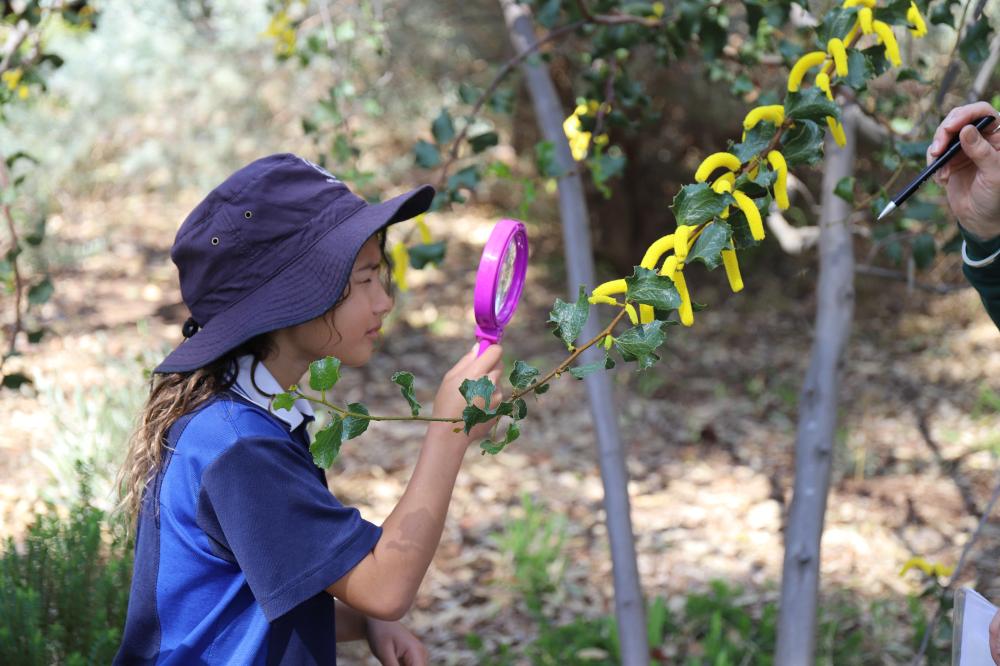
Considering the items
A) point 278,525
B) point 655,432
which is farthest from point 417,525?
point 655,432

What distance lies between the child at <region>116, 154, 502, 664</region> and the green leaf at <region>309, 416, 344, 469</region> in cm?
18

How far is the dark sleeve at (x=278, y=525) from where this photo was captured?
1.15 metres

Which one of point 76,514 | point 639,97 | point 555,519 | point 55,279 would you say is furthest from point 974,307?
point 55,279

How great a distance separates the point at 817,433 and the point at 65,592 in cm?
156

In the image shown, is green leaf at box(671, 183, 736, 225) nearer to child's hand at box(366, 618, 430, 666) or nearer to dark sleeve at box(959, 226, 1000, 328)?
dark sleeve at box(959, 226, 1000, 328)

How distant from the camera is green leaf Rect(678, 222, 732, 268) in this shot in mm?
1063

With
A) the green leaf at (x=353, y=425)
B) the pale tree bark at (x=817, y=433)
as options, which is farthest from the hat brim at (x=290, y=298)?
the pale tree bark at (x=817, y=433)

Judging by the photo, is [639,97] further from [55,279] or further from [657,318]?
[55,279]

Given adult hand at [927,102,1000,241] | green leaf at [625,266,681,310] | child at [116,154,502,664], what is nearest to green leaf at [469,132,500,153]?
child at [116,154,502,664]

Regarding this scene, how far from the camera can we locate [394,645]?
1.58 metres

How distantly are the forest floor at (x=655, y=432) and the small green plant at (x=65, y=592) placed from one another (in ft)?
1.15

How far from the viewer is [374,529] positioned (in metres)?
1.21

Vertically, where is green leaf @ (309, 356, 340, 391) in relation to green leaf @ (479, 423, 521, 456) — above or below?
above

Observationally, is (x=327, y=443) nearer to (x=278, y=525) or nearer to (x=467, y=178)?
(x=278, y=525)
